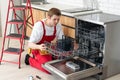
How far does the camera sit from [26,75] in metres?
2.99

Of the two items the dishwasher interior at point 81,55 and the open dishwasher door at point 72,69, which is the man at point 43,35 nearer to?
the dishwasher interior at point 81,55

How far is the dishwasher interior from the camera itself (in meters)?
2.62

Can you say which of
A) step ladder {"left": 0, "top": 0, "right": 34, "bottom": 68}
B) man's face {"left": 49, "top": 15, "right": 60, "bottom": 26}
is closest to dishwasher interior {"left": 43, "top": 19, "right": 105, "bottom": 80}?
man's face {"left": 49, "top": 15, "right": 60, "bottom": 26}

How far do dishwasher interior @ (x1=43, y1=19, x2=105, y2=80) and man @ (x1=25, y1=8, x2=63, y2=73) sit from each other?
0.60 ft

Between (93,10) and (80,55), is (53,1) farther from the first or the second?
(80,55)

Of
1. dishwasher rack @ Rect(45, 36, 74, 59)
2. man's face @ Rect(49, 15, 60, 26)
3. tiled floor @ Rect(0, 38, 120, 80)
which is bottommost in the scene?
tiled floor @ Rect(0, 38, 120, 80)

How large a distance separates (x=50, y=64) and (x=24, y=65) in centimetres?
68

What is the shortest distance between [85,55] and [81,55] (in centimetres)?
6

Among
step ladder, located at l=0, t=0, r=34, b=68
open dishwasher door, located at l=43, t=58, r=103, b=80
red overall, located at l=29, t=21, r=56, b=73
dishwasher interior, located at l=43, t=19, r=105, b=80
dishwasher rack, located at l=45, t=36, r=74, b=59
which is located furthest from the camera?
step ladder, located at l=0, t=0, r=34, b=68

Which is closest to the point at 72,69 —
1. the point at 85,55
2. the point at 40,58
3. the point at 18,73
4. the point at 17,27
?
the point at 85,55

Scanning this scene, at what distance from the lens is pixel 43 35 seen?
3074mm

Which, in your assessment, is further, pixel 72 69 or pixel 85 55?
pixel 85 55

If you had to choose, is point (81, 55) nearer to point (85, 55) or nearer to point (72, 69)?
point (85, 55)

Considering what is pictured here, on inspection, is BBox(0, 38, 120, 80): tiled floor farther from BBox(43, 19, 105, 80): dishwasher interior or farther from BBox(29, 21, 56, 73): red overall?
BBox(43, 19, 105, 80): dishwasher interior
